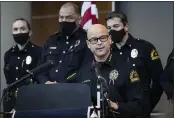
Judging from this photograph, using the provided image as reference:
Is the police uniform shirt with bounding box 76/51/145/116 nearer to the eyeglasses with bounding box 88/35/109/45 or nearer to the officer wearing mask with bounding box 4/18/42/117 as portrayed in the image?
the eyeglasses with bounding box 88/35/109/45

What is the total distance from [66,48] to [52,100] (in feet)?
5.49

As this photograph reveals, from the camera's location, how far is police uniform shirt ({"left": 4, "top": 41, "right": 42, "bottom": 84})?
637cm

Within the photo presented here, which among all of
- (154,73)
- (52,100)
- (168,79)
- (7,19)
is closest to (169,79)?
(168,79)

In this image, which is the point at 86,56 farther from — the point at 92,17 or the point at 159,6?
the point at 159,6

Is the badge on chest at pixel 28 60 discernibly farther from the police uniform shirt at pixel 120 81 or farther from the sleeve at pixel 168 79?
the sleeve at pixel 168 79

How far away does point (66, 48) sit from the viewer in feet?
18.6

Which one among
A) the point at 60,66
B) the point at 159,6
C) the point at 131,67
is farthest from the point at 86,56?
the point at 159,6

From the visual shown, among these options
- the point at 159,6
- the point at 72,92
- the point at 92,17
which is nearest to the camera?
the point at 72,92

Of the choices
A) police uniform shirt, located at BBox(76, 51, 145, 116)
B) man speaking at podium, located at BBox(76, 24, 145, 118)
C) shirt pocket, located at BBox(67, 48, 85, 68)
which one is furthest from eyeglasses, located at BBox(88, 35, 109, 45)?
shirt pocket, located at BBox(67, 48, 85, 68)

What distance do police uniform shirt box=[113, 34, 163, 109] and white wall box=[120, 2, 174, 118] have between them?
191 centimetres

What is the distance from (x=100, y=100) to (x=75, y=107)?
11.4 inches

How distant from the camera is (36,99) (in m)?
4.10

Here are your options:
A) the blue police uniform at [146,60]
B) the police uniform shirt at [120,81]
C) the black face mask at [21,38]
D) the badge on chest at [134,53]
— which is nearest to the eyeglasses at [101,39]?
the police uniform shirt at [120,81]

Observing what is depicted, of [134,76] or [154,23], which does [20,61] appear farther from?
[154,23]
